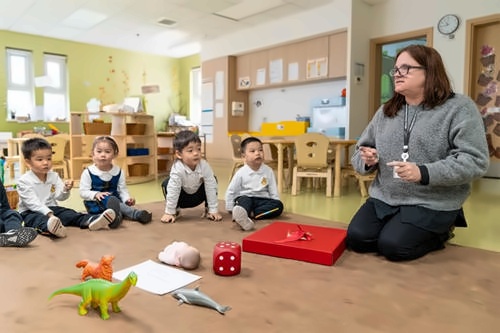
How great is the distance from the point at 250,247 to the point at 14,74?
7007 mm

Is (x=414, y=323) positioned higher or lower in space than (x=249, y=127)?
lower

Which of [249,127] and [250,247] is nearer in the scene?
[250,247]

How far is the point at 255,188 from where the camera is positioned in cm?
264

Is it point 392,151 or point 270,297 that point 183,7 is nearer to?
point 392,151

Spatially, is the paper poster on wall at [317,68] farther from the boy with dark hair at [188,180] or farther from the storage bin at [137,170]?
the boy with dark hair at [188,180]

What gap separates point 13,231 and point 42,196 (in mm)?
A: 436

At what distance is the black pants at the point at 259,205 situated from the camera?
2.53 metres

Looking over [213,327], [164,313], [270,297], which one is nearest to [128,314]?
[164,313]

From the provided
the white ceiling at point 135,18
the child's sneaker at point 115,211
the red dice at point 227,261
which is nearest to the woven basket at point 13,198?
the child's sneaker at point 115,211

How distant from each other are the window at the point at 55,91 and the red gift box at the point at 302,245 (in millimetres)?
6717

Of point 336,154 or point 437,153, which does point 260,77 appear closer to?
point 336,154

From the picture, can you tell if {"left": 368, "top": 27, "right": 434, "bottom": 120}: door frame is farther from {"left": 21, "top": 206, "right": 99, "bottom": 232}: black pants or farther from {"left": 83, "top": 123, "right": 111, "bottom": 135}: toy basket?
{"left": 21, "top": 206, "right": 99, "bottom": 232}: black pants

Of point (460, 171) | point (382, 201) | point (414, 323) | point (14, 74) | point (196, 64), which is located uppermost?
point (196, 64)

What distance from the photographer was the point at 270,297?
4.27 ft
